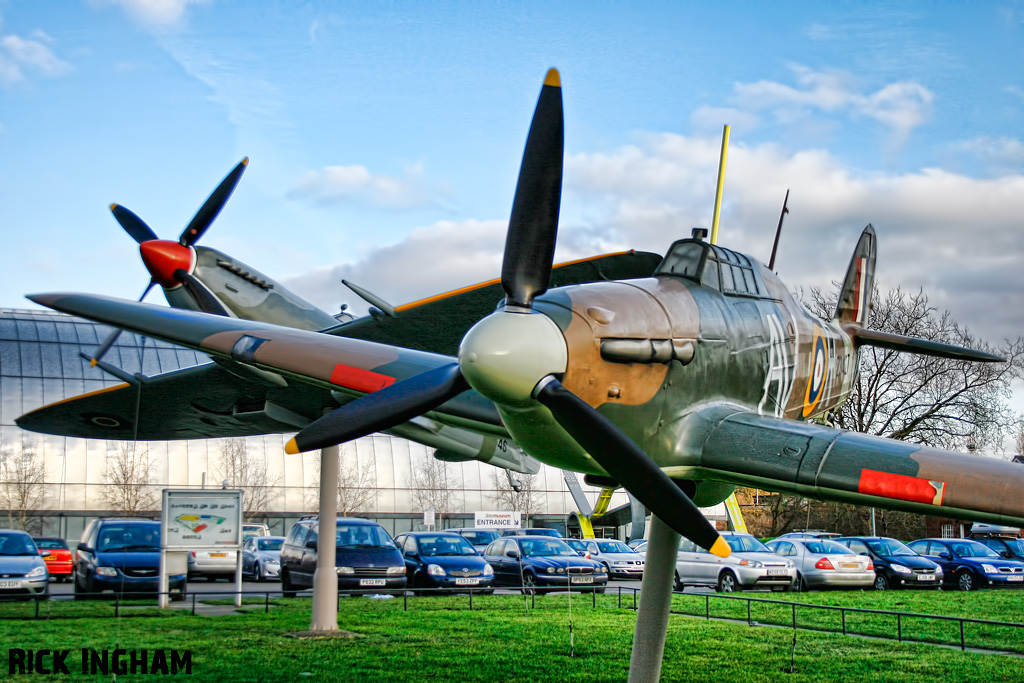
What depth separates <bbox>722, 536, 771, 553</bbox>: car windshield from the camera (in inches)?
1014

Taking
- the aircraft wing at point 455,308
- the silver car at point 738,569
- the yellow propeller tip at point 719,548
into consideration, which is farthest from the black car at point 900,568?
the yellow propeller tip at point 719,548

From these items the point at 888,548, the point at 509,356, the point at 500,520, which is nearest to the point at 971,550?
the point at 888,548

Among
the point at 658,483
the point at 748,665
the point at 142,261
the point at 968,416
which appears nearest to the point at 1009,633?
the point at 748,665

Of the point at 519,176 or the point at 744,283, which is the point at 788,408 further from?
the point at 519,176

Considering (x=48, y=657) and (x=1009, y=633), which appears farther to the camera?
(x=1009, y=633)

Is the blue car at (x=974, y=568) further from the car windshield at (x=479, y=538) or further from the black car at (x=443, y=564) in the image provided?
the car windshield at (x=479, y=538)

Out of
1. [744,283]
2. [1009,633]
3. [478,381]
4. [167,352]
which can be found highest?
[167,352]

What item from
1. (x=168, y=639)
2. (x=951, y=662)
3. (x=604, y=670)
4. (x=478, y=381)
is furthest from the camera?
(x=168, y=639)

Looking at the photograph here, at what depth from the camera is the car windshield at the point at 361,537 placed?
72.9ft

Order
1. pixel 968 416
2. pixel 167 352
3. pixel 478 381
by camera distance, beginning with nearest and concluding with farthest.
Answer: pixel 478 381, pixel 968 416, pixel 167 352

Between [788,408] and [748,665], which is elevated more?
[788,408]

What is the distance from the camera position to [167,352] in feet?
213

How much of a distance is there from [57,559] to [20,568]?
12410 mm

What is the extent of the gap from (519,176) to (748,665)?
9.56 metres
